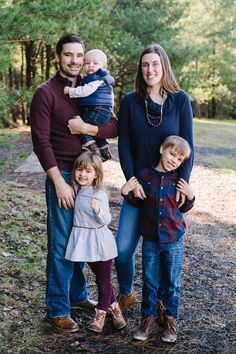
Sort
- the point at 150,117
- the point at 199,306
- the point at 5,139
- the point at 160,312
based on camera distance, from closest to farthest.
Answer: the point at 150,117, the point at 160,312, the point at 199,306, the point at 5,139

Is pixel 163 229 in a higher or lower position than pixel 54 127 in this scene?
lower

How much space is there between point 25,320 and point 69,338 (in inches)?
17.0

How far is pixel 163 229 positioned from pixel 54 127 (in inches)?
40.1

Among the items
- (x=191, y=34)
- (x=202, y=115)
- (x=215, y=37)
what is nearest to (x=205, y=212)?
(x=191, y=34)

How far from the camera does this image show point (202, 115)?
42.2 metres

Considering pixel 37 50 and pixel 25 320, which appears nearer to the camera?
pixel 25 320

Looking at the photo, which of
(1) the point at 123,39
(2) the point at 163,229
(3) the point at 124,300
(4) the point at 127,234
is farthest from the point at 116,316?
(1) the point at 123,39

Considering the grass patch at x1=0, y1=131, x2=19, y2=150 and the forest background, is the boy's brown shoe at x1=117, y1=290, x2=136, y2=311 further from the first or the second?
the forest background

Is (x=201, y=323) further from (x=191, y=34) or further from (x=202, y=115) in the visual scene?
(x=202, y=115)

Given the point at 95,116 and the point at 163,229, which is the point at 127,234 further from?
the point at 95,116

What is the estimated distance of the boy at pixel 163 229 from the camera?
3.21 m

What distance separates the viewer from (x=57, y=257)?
332 centimetres

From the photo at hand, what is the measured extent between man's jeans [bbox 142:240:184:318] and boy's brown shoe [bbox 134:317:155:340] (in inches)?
1.4

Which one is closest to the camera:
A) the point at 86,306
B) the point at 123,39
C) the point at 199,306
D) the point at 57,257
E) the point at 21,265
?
the point at 57,257
